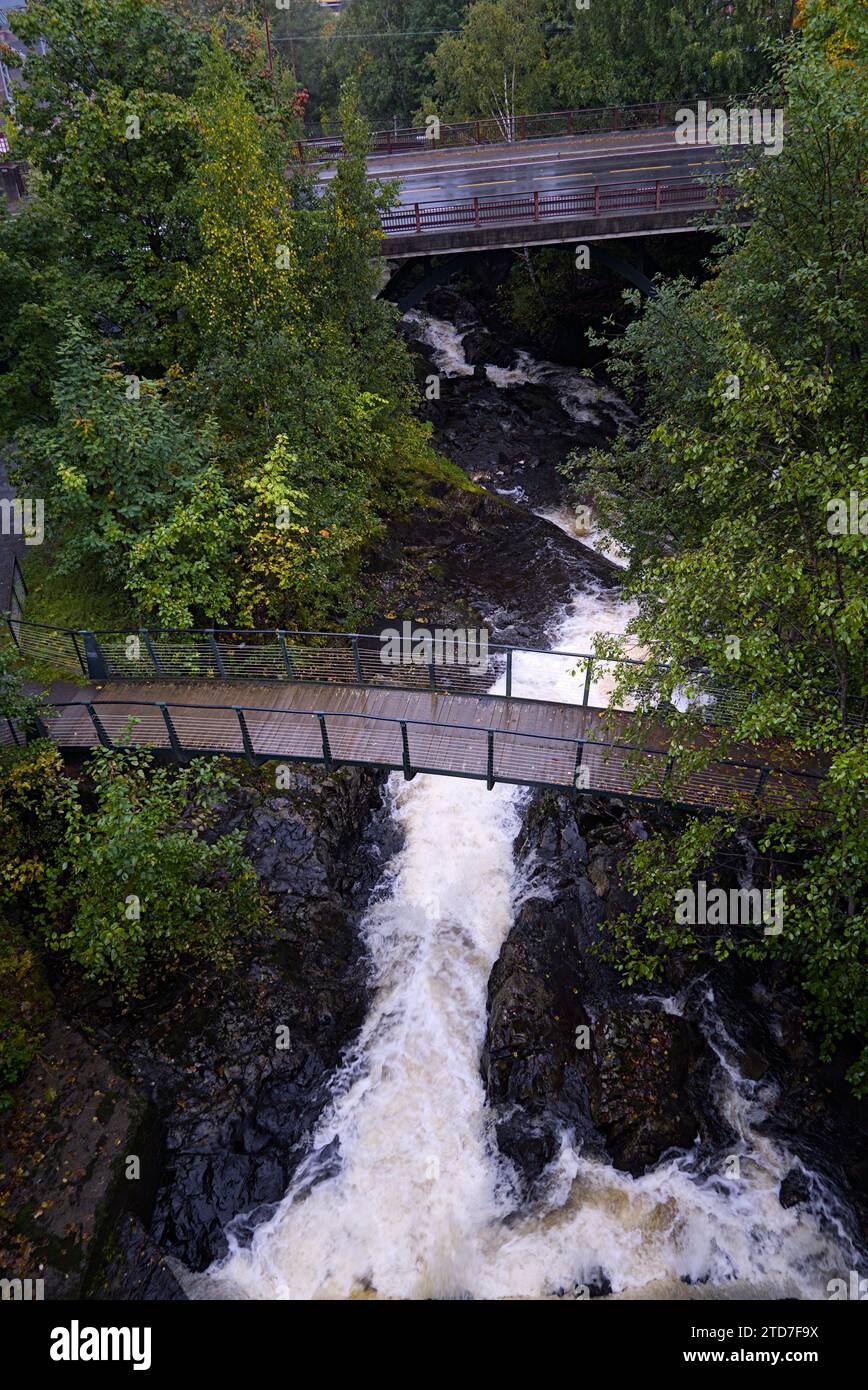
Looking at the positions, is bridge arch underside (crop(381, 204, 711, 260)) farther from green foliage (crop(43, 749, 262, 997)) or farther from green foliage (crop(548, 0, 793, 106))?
green foliage (crop(43, 749, 262, 997))

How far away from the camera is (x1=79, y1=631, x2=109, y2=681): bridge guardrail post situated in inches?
605

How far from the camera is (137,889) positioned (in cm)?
1219

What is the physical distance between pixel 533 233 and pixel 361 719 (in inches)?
769

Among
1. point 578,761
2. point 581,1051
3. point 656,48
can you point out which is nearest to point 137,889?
point 578,761

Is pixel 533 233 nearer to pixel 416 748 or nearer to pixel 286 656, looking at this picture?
pixel 286 656

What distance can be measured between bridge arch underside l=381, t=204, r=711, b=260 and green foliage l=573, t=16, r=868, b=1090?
11.8 m

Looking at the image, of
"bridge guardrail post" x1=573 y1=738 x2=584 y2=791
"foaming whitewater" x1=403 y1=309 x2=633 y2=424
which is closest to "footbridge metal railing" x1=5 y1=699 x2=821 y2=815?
"bridge guardrail post" x1=573 y1=738 x2=584 y2=791

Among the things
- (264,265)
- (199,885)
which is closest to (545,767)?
(199,885)

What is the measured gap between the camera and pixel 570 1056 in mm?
12984

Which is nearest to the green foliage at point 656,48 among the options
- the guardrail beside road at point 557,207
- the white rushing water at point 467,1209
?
the guardrail beside road at point 557,207

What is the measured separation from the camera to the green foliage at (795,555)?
29.8ft

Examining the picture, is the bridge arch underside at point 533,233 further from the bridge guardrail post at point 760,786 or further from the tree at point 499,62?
the bridge guardrail post at point 760,786
